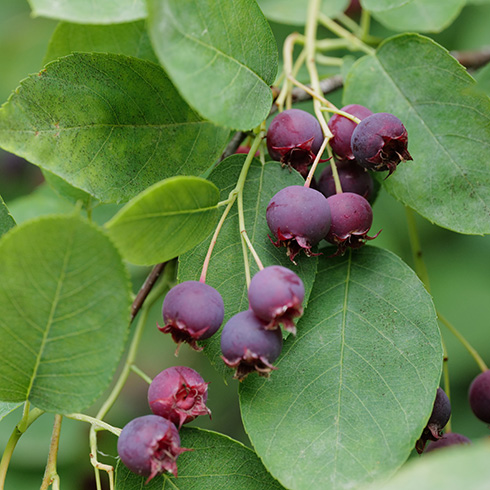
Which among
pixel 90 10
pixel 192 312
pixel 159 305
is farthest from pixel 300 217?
pixel 159 305

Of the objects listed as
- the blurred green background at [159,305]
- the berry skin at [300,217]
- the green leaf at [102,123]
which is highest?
the green leaf at [102,123]

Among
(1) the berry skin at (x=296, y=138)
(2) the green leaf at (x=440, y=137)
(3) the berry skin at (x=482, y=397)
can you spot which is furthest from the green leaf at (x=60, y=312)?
(3) the berry skin at (x=482, y=397)

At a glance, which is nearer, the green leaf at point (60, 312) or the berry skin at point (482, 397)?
the green leaf at point (60, 312)

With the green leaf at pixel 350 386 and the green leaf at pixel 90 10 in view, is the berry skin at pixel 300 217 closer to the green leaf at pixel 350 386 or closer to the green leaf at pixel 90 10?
the green leaf at pixel 350 386

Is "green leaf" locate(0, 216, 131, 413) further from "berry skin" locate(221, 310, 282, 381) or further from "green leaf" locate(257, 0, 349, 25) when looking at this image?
"green leaf" locate(257, 0, 349, 25)

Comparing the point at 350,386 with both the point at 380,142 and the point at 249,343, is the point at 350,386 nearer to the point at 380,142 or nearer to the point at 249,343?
the point at 249,343
